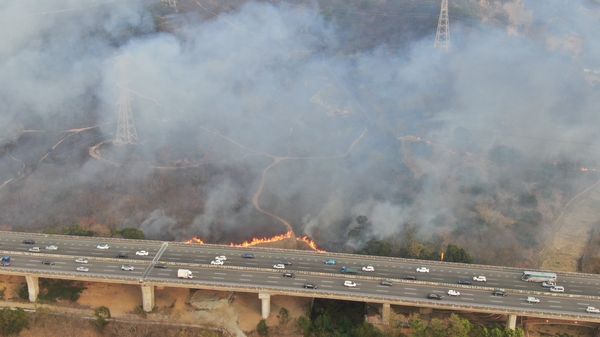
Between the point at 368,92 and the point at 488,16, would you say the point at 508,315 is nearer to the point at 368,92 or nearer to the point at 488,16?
the point at 368,92

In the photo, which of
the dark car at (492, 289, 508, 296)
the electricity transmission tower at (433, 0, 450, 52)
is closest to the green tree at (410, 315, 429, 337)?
the dark car at (492, 289, 508, 296)

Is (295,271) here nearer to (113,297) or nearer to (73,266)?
(113,297)

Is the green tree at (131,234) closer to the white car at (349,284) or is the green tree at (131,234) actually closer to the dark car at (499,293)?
the white car at (349,284)

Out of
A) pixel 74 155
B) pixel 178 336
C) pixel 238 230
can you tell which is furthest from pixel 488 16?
pixel 178 336

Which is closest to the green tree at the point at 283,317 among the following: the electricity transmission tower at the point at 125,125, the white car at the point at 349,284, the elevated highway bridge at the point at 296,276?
the elevated highway bridge at the point at 296,276

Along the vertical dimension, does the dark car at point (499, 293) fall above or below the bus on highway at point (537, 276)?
below

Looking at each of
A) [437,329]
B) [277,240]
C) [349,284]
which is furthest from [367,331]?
[277,240]

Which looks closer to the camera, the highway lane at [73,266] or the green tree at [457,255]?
the highway lane at [73,266]
